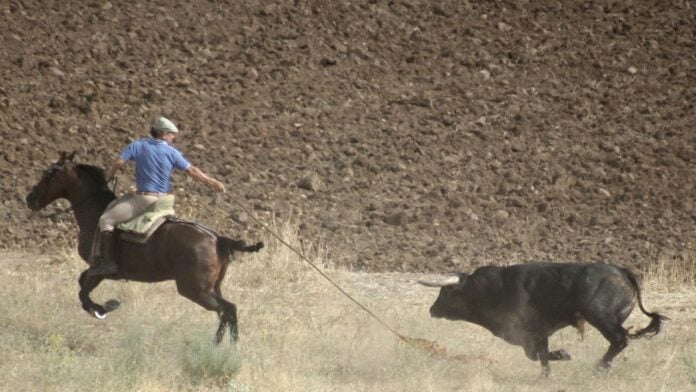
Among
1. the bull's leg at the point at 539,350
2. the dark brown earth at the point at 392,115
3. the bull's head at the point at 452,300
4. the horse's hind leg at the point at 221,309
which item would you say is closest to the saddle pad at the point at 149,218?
the horse's hind leg at the point at 221,309

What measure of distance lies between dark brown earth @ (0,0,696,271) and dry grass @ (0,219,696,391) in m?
1.82

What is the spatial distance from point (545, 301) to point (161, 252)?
3.44m

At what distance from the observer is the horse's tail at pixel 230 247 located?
40.9 feet

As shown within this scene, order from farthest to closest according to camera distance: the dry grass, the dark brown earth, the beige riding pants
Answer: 1. the dark brown earth
2. the beige riding pants
3. the dry grass

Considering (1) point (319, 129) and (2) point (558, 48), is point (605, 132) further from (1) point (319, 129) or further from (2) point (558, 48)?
(1) point (319, 129)

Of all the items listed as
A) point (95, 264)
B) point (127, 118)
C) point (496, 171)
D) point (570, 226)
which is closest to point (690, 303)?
point (570, 226)

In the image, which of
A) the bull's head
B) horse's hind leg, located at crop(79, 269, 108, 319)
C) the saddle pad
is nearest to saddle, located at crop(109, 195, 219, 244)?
the saddle pad

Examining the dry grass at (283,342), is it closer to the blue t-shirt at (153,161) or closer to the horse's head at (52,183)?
the horse's head at (52,183)

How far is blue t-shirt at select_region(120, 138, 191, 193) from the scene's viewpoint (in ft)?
41.3

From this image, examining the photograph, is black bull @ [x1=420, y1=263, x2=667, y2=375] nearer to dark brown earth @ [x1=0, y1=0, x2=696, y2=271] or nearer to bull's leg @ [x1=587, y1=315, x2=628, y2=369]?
bull's leg @ [x1=587, y1=315, x2=628, y2=369]

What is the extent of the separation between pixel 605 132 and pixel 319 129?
14.7 feet

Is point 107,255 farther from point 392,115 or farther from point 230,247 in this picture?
point 392,115

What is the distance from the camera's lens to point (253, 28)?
24.0 metres

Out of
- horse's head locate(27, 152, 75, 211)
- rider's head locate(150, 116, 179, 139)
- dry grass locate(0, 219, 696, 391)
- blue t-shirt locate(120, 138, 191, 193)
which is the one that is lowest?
dry grass locate(0, 219, 696, 391)
